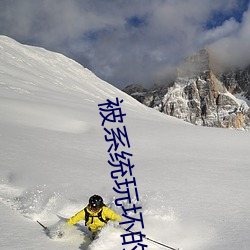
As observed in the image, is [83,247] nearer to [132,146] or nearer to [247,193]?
[247,193]

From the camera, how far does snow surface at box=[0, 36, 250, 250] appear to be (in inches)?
229

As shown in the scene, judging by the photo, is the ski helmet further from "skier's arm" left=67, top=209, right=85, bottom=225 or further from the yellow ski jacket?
"skier's arm" left=67, top=209, right=85, bottom=225

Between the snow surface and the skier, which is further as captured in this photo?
the skier

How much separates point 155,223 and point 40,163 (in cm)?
481

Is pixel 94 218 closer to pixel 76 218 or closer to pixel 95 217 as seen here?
pixel 95 217

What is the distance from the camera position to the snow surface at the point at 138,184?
581 cm

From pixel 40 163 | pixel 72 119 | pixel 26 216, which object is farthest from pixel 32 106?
pixel 26 216

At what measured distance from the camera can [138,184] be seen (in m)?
8.57

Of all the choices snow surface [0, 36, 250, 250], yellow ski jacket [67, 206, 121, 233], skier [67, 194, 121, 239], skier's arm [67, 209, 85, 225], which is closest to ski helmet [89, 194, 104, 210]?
skier [67, 194, 121, 239]

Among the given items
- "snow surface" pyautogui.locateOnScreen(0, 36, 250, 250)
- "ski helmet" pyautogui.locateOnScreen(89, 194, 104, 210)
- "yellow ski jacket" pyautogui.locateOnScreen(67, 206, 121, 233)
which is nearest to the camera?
"snow surface" pyautogui.locateOnScreen(0, 36, 250, 250)

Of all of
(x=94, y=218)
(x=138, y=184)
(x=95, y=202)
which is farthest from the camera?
(x=138, y=184)

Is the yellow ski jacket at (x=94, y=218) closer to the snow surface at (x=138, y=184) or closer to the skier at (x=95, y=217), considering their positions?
the skier at (x=95, y=217)

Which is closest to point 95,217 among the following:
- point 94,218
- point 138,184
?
point 94,218

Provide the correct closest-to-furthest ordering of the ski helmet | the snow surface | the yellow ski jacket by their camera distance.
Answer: the snow surface
the ski helmet
the yellow ski jacket
